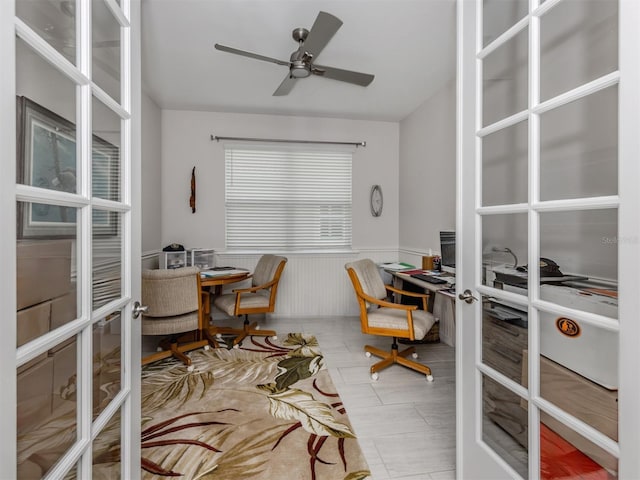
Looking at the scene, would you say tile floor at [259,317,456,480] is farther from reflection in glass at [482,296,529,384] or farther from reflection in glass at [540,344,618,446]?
reflection in glass at [540,344,618,446]

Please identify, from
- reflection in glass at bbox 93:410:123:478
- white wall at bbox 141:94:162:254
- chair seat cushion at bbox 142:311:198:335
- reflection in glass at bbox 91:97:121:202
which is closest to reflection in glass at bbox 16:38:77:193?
reflection in glass at bbox 91:97:121:202

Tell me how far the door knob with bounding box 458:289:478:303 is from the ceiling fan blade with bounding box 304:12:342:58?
1.66 meters

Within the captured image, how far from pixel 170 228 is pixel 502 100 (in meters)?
4.01

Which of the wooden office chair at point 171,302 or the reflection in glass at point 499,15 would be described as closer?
the reflection in glass at point 499,15

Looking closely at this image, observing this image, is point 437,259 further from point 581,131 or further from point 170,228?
point 170,228

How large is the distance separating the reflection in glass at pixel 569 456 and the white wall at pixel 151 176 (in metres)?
3.76

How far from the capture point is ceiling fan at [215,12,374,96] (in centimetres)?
200

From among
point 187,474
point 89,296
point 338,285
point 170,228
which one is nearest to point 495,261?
point 89,296

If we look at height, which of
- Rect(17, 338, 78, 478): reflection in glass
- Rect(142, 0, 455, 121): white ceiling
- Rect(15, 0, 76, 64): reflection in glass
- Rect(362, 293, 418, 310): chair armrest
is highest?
Rect(142, 0, 455, 121): white ceiling

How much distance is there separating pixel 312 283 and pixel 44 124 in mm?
3880

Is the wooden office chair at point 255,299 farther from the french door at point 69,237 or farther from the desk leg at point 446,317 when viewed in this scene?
the french door at point 69,237

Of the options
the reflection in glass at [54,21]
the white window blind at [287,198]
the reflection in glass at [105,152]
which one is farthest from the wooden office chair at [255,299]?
the reflection in glass at [54,21]

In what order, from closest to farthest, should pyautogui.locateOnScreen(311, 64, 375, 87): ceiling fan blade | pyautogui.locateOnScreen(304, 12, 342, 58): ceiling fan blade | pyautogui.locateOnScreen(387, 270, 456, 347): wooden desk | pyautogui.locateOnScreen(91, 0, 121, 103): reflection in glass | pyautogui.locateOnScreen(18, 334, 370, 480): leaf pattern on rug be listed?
pyautogui.locateOnScreen(91, 0, 121, 103): reflection in glass → pyautogui.locateOnScreen(18, 334, 370, 480): leaf pattern on rug → pyautogui.locateOnScreen(304, 12, 342, 58): ceiling fan blade → pyautogui.locateOnScreen(311, 64, 375, 87): ceiling fan blade → pyautogui.locateOnScreen(387, 270, 456, 347): wooden desk

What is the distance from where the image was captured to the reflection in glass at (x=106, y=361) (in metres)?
1.06
